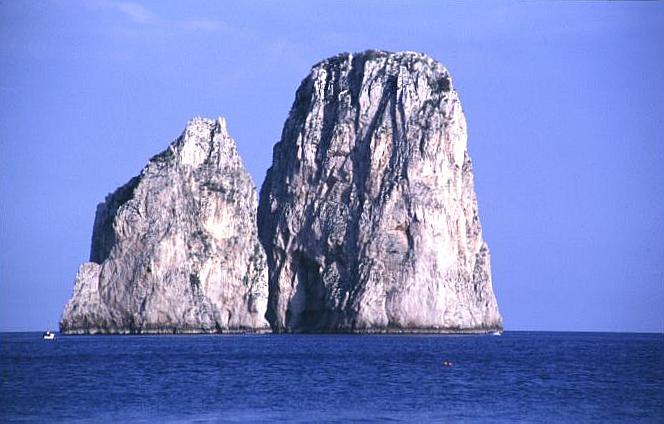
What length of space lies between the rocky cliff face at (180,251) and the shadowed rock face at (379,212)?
12.9 m

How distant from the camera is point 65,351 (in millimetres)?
103000

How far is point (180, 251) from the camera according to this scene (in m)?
138

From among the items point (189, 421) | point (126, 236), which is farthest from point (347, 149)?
point (189, 421)

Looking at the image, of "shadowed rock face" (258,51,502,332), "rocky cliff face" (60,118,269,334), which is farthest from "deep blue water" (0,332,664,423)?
"shadowed rock face" (258,51,502,332)

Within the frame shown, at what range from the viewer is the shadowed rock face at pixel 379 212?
150 m

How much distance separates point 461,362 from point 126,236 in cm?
5191

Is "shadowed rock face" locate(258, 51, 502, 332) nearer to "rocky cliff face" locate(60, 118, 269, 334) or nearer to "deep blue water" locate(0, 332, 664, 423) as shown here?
"rocky cliff face" locate(60, 118, 269, 334)

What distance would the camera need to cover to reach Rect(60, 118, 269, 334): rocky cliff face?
442 feet

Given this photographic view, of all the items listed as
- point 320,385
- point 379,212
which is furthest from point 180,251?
point 320,385

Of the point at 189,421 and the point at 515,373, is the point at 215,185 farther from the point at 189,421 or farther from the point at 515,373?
the point at 189,421

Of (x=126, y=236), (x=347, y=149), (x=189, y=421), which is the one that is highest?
(x=347, y=149)

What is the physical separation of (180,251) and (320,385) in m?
68.2

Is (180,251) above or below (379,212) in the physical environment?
below

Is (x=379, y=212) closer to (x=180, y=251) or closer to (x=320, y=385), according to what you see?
(x=180, y=251)
